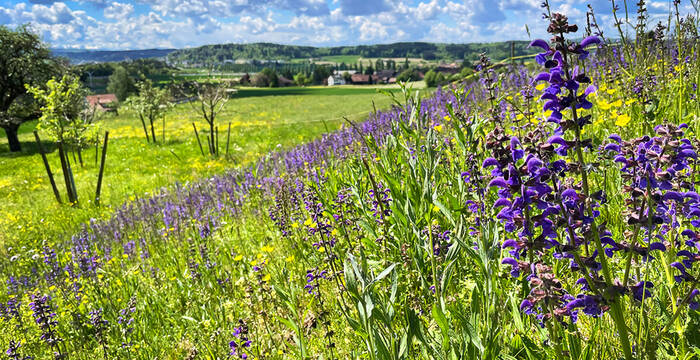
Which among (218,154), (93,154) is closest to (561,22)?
(218,154)

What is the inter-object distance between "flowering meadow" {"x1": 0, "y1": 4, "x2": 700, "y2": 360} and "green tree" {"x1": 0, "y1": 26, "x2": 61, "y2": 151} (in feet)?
96.5

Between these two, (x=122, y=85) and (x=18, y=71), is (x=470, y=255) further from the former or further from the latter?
(x=122, y=85)

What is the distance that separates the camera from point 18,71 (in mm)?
30094

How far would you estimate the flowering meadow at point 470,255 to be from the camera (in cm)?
157

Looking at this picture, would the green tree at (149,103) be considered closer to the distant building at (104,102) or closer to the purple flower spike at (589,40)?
the distant building at (104,102)

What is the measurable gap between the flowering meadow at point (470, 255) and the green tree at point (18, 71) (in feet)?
96.5

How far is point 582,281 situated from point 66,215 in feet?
48.7

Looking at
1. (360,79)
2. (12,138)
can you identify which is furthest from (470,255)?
(360,79)

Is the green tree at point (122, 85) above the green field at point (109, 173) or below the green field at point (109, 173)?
above

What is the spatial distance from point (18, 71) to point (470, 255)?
128ft

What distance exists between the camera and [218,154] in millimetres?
22203

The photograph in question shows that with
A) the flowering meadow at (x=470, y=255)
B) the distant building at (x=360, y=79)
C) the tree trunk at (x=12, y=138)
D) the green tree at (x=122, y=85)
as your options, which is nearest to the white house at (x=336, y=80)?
the distant building at (x=360, y=79)

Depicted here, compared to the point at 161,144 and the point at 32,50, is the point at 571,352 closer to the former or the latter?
the point at 161,144

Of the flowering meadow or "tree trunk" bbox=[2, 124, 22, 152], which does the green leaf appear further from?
"tree trunk" bbox=[2, 124, 22, 152]
